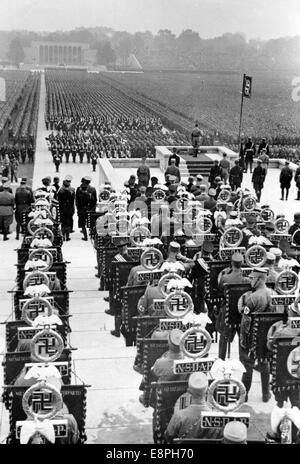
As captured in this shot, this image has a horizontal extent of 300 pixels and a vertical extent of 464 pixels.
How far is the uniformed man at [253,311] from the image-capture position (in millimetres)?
8648

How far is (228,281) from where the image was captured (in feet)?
31.4

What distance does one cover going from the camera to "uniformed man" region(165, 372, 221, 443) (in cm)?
603

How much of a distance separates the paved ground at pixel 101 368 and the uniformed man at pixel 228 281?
582 mm

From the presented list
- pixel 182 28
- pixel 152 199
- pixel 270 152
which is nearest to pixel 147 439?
pixel 152 199

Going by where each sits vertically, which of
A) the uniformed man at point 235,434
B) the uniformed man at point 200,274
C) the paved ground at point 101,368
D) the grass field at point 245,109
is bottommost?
the grass field at point 245,109

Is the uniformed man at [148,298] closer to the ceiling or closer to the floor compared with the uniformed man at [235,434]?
closer to the floor

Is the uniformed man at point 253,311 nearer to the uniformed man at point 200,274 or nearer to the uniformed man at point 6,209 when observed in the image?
the uniformed man at point 200,274

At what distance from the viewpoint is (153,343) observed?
7.57 metres

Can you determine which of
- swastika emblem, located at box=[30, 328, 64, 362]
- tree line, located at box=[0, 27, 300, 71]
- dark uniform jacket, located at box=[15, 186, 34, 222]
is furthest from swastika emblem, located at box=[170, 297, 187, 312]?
tree line, located at box=[0, 27, 300, 71]

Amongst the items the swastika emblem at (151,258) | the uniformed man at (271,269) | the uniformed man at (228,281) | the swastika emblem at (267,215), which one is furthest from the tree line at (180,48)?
the swastika emblem at (151,258)

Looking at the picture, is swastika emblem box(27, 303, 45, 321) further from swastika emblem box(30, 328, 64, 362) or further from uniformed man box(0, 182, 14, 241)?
uniformed man box(0, 182, 14, 241)
